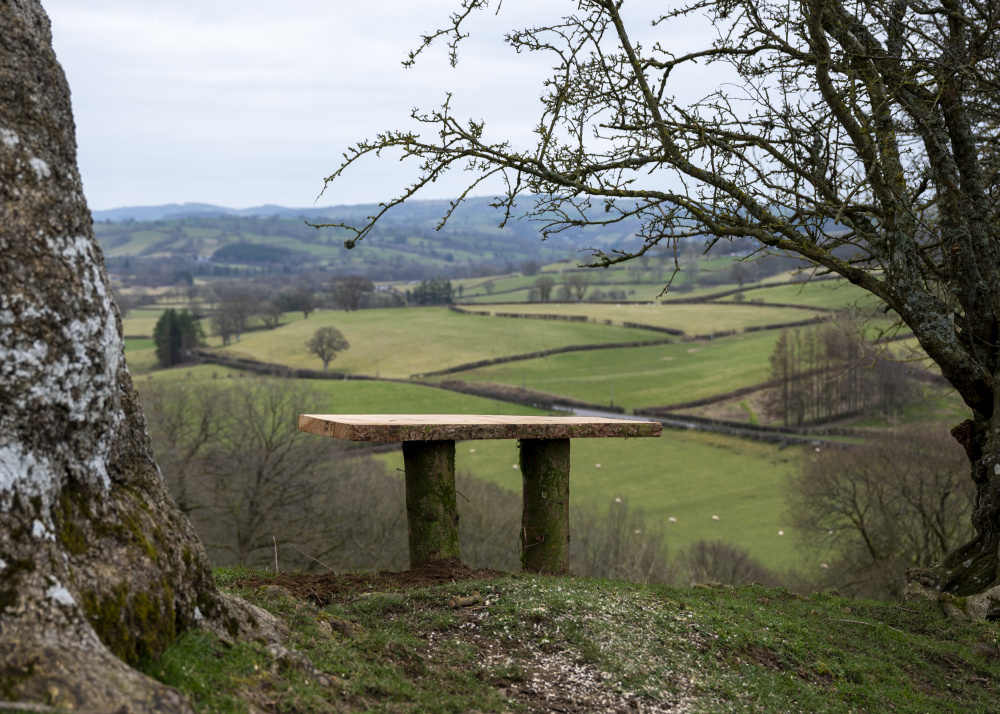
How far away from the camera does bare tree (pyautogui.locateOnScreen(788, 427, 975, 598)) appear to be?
1180 inches

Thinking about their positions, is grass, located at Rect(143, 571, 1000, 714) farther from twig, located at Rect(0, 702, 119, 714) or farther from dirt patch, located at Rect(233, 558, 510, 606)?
twig, located at Rect(0, 702, 119, 714)

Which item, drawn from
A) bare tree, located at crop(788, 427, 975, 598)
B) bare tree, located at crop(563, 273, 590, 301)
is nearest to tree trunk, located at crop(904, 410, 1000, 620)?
bare tree, located at crop(788, 427, 975, 598)

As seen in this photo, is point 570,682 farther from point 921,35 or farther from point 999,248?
point 921,35

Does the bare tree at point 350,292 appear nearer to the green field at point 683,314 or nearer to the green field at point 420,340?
the green field at point 420,340

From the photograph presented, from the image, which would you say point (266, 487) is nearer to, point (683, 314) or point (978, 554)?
point (978, 554)

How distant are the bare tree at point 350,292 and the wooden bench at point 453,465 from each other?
97388mm

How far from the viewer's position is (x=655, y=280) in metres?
112

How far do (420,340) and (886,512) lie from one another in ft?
174

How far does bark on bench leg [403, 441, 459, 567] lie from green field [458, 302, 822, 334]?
71369 millimetres

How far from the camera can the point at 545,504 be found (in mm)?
7219

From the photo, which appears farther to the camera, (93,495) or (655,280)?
(655,280)

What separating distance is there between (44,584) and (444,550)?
4.14m

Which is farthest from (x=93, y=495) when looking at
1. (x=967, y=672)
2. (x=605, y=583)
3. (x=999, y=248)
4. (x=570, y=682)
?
(x=999, y=248)

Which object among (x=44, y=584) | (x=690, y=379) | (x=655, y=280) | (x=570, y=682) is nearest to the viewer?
(x=44, y=584)
